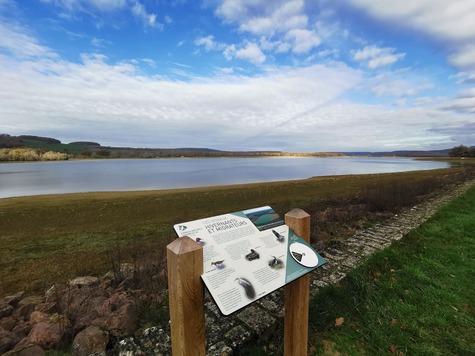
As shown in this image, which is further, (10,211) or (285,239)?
(10,211)

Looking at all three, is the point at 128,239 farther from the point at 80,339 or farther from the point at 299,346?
the point at 299,346

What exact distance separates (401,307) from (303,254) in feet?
7.64

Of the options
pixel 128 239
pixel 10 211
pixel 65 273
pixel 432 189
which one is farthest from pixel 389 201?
pixel 10 211

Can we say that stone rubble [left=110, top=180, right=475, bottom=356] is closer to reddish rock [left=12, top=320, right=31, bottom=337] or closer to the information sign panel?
the information sign panel

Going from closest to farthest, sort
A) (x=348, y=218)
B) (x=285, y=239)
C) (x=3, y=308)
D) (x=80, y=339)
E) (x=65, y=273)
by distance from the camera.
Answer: (x=285, y=239)
(x=80, y=339)
(x=3, y=308)
(x=65, y=273)
(x=348, y=218)

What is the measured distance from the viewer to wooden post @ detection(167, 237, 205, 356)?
153 centimetres

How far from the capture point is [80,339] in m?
2.61

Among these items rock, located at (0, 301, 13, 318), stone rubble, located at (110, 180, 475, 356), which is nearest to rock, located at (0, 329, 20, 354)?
rock, located at (0, 301, 13, 318)

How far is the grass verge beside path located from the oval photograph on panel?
4.34 ft

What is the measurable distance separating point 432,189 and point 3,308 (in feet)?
60.7

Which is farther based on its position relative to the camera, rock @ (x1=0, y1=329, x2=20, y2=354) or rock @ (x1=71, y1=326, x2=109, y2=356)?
rock @ (x1=0, y1=329, x2=20, y2=354)

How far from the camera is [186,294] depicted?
158 centimetres

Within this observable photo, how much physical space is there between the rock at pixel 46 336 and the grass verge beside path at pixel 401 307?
115 inches

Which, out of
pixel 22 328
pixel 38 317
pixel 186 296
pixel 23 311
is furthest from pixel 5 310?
pixel 186 296
